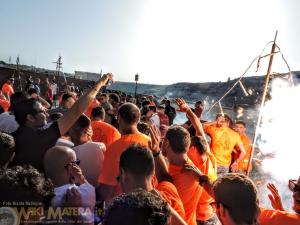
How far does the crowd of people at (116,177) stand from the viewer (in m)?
2.00

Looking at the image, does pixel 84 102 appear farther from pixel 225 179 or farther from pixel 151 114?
pixel 151 114

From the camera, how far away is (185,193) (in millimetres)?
3637

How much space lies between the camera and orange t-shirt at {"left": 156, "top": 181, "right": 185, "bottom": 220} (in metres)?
2.94

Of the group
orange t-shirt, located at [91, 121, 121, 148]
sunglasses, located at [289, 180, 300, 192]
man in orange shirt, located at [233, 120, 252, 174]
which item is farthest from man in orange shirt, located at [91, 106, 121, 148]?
man in orange shirt, located at [233, 120, 252, 174]

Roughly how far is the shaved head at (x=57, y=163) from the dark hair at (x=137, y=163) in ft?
1.39

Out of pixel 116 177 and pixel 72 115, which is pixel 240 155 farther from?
pixel 72 115

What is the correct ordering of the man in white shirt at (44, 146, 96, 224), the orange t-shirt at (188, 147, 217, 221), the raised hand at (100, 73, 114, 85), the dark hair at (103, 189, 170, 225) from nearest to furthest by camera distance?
1. the dark hair at (103, 189, 170, 225)
2. the man in white shirt at (44, 146, 96, 224)
3. the raised hand at (100, 73, 114, 85)
4. the orange t-shirt at (188, 147, 217, 221)

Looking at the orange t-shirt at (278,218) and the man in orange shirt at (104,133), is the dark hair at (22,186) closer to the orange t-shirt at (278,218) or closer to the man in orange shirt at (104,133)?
the orange t-shirt at (278,218)

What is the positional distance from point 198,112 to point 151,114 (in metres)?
1.56

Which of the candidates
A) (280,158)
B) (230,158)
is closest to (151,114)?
(230,158)

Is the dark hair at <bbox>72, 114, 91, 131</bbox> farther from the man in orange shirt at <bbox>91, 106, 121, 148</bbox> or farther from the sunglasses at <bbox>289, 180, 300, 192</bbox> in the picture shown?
the sunglasses at <bbox>289, 180, 300, 192</bbox>

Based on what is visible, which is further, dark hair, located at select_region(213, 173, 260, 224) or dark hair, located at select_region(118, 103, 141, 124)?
dark hair, located at select_region(118, 103, 141, 124)

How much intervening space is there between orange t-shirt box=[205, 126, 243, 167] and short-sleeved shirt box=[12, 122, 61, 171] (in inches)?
→ 181
